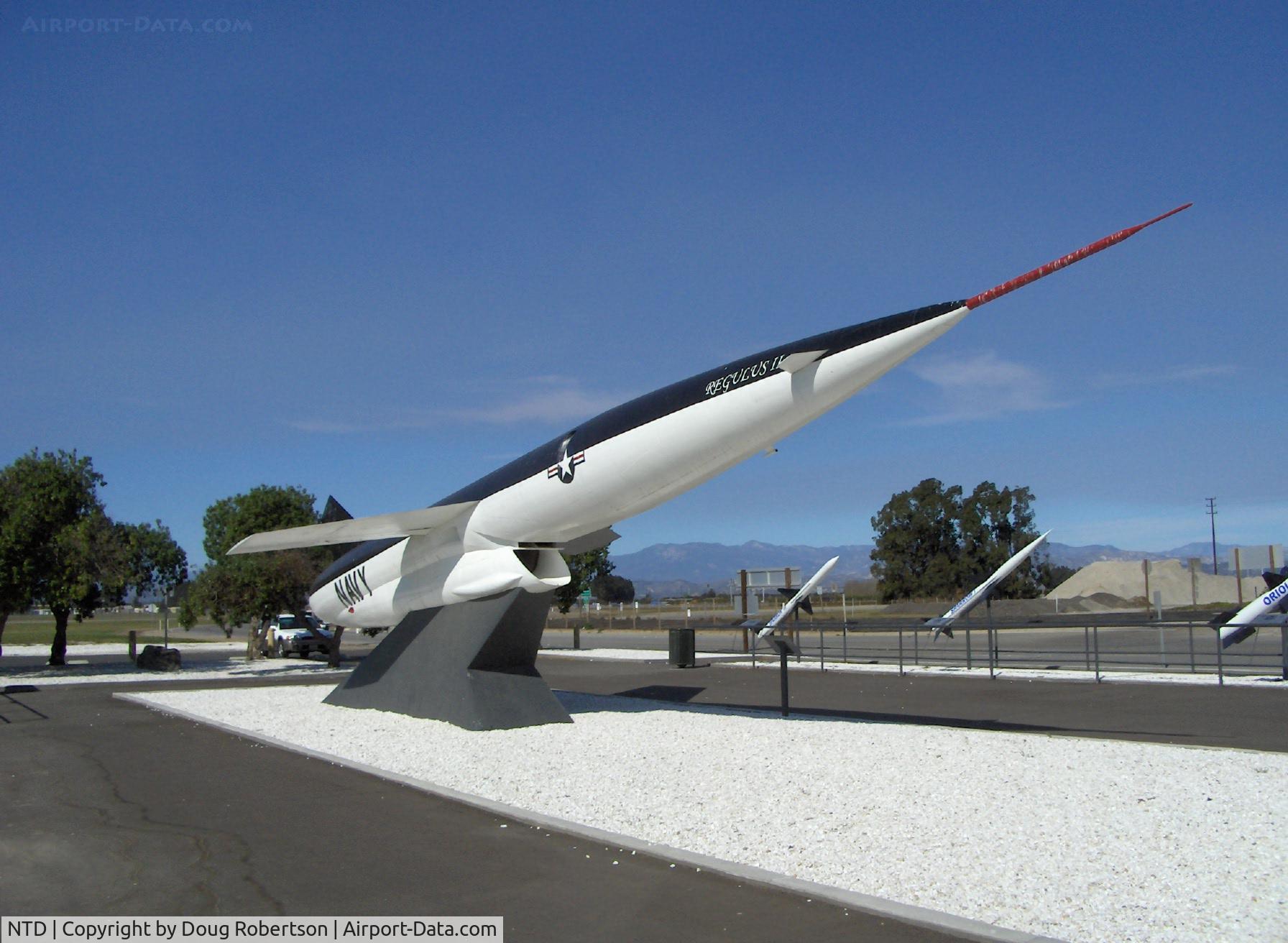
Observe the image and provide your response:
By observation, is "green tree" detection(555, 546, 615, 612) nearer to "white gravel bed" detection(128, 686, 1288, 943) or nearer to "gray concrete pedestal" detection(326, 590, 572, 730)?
"gray concrete pedestal" detection(326, 590, 572, 730)

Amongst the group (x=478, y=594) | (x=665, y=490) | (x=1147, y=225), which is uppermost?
(x=1147, y=225)

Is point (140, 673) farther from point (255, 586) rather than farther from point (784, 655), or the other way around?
point (784, 655)

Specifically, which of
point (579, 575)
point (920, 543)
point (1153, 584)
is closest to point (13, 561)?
point (579, 575)

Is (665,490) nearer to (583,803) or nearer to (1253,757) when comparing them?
(583,803)

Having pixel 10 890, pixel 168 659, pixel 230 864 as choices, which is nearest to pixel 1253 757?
pixel 230 864

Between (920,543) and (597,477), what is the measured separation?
162 feet

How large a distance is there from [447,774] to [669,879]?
424 centimetres

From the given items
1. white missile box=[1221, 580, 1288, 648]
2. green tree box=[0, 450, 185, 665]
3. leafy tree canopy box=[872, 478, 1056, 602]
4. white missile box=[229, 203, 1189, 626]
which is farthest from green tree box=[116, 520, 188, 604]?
leafy tree canopy box=[872, 478, 1056, 602]

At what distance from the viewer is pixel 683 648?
2308cm

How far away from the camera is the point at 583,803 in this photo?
307 inches

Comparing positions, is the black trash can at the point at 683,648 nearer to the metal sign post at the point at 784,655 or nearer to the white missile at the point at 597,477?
the white missile at the point at 597,477

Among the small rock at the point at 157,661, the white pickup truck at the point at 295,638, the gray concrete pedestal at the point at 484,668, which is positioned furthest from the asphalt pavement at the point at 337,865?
the white pickup truck at the point at 295,638

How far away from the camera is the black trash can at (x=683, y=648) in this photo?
2295 cm

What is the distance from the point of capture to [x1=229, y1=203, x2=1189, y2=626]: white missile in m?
9.25
